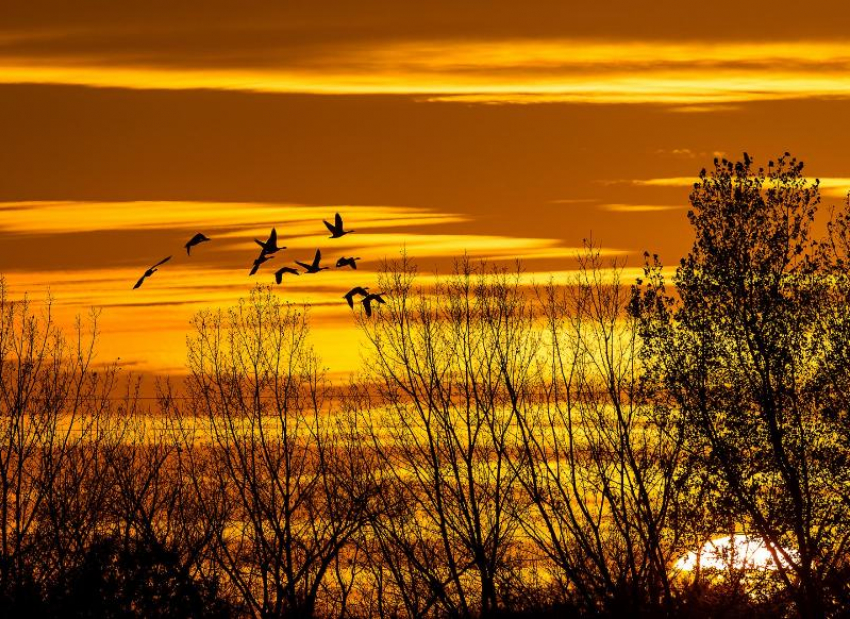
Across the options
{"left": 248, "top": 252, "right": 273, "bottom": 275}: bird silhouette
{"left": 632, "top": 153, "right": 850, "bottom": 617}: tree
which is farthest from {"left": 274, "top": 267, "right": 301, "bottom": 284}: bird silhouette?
{"left": 632, "top": 153, "right": 850, "bottom": 617}: tree

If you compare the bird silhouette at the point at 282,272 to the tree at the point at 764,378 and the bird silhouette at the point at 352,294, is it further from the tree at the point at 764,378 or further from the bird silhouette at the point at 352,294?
the tree at the point at 764,378

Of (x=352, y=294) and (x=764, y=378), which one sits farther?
(x=764, y=378)

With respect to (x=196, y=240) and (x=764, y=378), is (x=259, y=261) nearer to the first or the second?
(x=196, y=240)

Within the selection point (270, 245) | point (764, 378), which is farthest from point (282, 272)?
point (764, 378)

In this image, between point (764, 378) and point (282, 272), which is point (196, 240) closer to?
point (282, 272)

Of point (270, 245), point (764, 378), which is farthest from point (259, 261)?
point (764, 378)

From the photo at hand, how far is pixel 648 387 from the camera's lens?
100 ft

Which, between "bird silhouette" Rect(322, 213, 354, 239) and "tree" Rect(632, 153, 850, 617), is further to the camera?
"tree" Rect(632, 153, 850, 617)

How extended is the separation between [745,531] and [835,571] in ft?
6.79

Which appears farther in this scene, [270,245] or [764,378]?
[764,378]

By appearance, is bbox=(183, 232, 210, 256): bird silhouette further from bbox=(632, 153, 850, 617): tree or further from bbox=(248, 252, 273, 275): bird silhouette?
bbox=(632, 153, 850, 617): tree

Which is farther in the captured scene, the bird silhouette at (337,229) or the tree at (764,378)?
the tree at (764,378)

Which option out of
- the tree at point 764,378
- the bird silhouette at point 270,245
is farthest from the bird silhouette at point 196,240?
the tree at point 764,378

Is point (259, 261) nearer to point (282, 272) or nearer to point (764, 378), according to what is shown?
point (282, 272)
